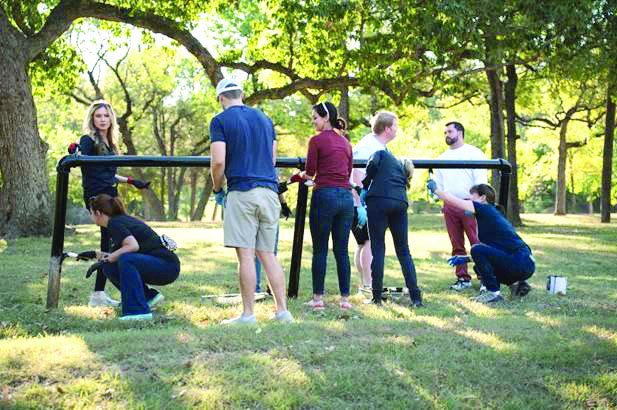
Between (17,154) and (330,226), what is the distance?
12270mm

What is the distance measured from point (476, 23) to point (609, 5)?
389 cm

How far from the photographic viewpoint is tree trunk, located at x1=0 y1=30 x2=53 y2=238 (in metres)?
17.6

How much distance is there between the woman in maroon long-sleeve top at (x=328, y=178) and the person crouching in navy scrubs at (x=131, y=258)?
56.6 inches

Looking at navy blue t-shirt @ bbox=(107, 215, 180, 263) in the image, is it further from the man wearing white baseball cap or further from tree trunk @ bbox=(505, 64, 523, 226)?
tree trunk @ bbox=(505, 64, 523, 226)

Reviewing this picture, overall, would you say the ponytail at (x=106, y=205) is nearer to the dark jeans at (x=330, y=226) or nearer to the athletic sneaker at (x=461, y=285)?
the dark jeans at (x=330, y=226)

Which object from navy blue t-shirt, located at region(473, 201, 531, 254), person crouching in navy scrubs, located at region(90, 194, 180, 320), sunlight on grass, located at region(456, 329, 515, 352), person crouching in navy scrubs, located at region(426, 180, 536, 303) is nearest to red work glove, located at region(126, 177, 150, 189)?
person crouching in navy scrubs, located at region(90, 194, 180, 320)

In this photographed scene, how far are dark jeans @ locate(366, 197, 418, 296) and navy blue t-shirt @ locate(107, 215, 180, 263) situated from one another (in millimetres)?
1991

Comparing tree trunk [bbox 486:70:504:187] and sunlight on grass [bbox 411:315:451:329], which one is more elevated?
tree trunk [bbox 486:70:504:187]

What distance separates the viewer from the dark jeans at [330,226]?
300 inches

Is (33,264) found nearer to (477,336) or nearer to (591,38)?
(477,336)

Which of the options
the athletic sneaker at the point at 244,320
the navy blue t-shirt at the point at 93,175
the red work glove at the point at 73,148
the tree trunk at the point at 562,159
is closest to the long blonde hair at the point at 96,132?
the navy blue t-shirt at the point at 93,175

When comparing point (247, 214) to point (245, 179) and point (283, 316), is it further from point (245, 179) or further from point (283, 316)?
point (283, 316)

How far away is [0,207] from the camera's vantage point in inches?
707

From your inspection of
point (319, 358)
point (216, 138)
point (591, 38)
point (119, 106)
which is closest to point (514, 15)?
point (591, 38)
